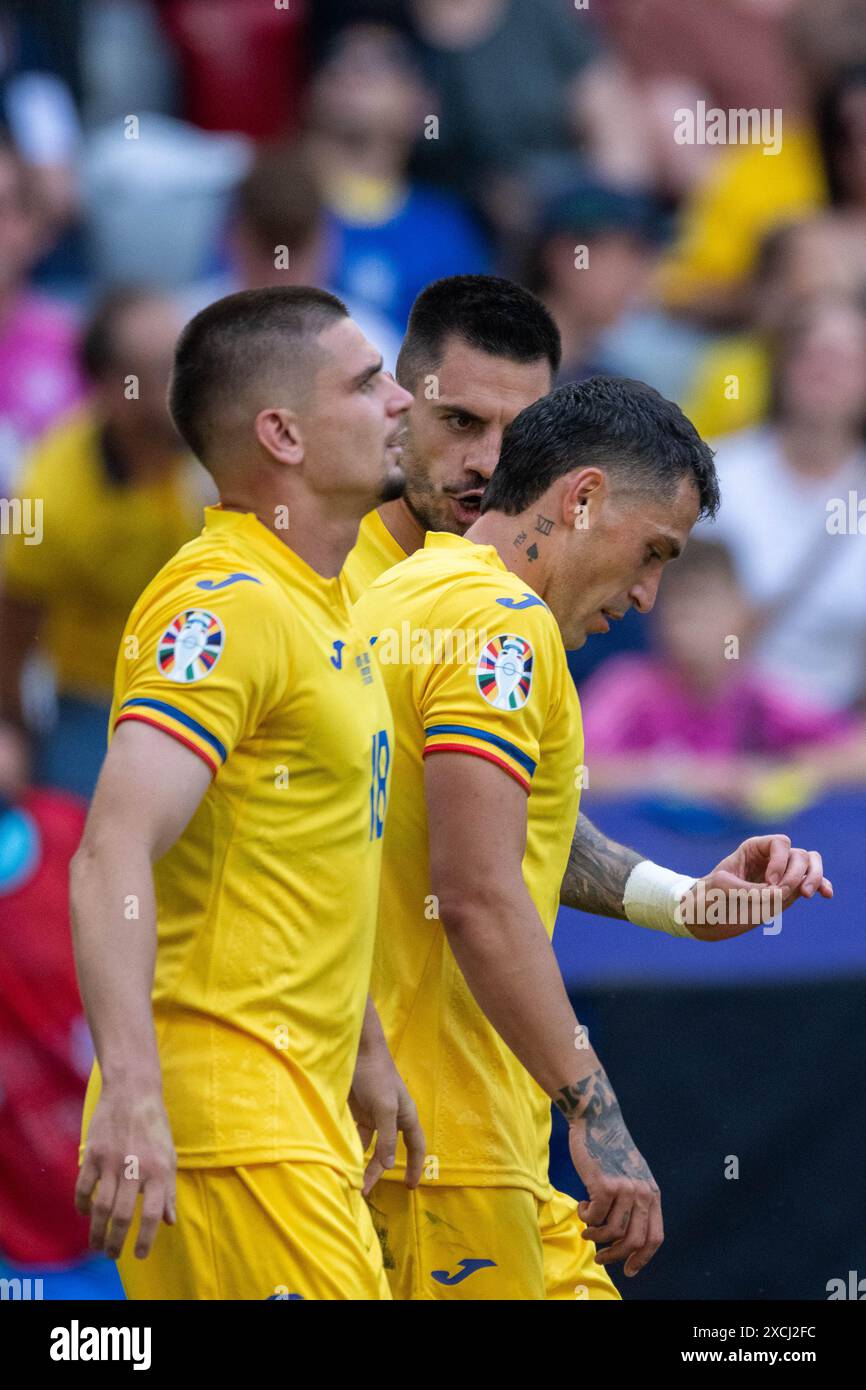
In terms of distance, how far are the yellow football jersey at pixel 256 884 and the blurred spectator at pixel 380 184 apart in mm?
5754

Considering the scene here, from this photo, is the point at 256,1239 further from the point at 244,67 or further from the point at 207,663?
the point at 244,67

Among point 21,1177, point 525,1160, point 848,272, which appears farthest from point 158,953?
point 848,272

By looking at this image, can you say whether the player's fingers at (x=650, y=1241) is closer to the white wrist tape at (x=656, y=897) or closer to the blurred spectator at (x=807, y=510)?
the white wrist tape at (x=656, y=897)

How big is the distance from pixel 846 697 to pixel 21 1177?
343cm

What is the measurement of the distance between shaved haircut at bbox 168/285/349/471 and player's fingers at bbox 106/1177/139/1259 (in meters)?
1.14

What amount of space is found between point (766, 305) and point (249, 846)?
6286 mm

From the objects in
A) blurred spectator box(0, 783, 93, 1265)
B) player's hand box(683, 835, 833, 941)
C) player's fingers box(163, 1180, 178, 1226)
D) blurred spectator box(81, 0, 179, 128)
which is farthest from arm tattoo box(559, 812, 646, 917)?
blurred spectator box(81, 0, 179, 128)

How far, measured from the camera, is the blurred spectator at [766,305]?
8.96 m

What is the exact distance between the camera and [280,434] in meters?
3.45

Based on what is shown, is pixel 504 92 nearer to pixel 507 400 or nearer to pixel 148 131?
pixel 148 131

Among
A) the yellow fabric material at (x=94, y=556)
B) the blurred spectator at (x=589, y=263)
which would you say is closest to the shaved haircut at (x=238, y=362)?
the yellow fabric material at (x=94, y=556)

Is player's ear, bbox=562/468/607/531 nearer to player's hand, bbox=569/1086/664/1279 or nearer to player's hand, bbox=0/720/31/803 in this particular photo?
player's hand, bbox=569/1086/664/1279

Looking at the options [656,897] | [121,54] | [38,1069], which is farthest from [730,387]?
[656,897]

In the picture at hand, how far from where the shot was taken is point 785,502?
841 centimetres
